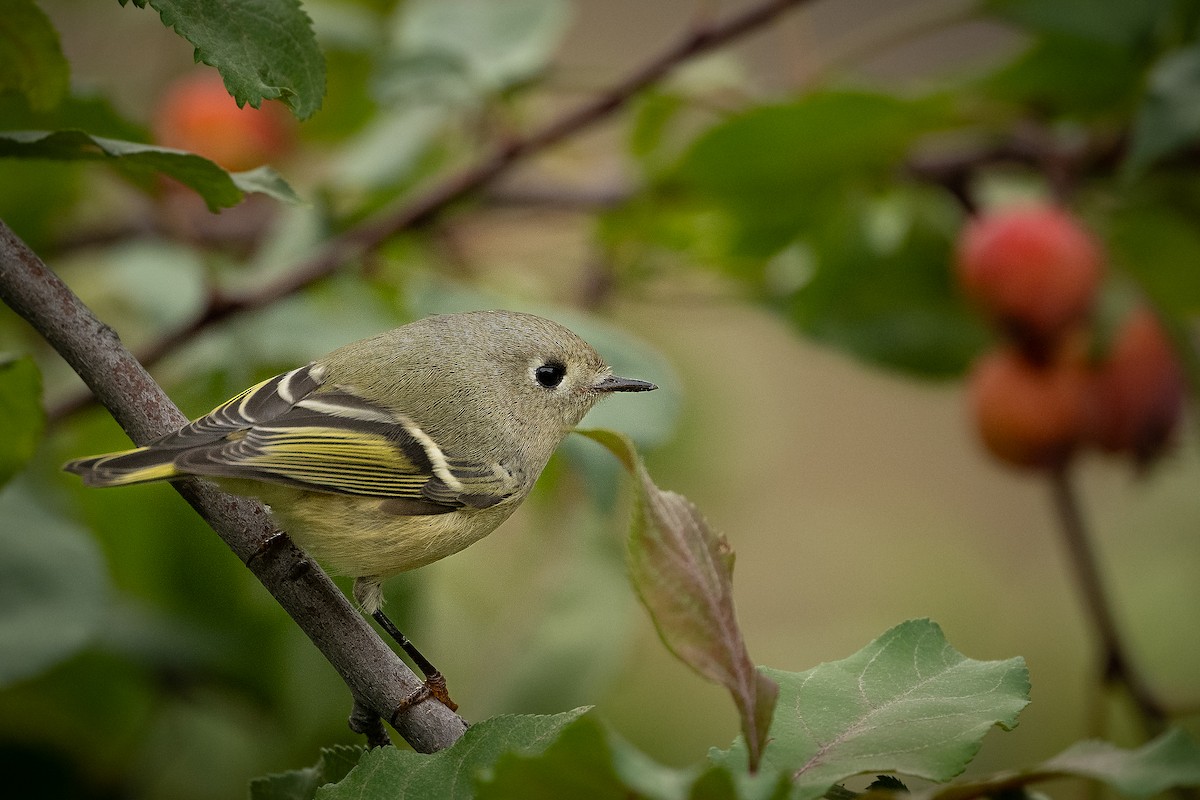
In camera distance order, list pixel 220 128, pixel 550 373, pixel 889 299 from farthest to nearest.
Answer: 1. pixel 220 128
2. pixel 889 299
3. pixel 550 373

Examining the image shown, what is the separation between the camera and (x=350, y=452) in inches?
46.4

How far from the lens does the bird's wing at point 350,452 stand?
1.10 metres

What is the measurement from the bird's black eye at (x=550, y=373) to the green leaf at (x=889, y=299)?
710mm

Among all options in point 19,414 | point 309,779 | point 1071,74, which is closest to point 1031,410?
point 1071,74

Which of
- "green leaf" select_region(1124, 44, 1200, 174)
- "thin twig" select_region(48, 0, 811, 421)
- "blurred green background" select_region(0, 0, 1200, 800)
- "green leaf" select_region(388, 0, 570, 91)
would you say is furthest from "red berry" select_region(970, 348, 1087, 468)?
"green leaf" select_region(388, 0, 570, 91)

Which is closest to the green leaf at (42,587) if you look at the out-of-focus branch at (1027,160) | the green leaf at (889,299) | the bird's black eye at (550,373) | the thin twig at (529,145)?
the thin twig at (529,145)

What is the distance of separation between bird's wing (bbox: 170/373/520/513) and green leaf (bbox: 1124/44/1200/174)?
0.85 meters

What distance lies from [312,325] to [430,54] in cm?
44

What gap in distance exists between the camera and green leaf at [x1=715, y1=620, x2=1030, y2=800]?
2.39 feet

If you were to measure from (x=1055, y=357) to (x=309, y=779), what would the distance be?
124cm

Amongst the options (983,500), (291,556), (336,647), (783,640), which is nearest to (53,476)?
(291,556)

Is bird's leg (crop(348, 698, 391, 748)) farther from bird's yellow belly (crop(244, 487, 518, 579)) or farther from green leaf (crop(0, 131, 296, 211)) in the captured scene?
green leaf (crop(0, 131, 296, 211))

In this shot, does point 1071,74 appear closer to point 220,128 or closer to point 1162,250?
point 1162,250

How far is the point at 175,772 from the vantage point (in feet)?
5.37
